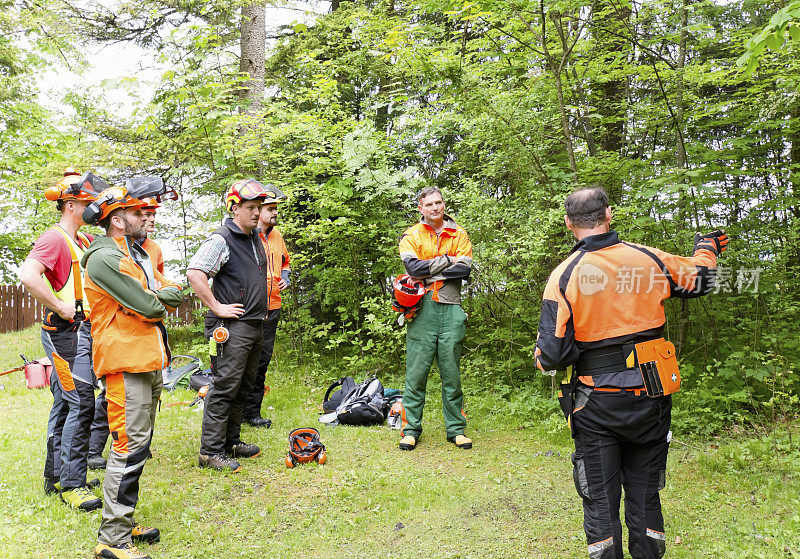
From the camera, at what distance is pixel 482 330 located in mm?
7277

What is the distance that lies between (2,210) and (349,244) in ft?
37.4

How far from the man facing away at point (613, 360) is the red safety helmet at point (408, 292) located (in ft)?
7.74

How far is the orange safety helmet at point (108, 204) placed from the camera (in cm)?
337

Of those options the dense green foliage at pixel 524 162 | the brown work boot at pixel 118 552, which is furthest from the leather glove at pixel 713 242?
the brown work boot at pixel 118 552

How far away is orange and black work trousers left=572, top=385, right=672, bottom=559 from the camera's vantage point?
265cm

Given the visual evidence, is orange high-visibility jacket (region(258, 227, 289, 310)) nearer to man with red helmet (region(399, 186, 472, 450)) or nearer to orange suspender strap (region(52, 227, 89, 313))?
man with red helmet (region(399, 186, 472, 450))

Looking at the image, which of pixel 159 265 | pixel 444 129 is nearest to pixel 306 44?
pixel 444 129

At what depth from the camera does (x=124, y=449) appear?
3.27 m

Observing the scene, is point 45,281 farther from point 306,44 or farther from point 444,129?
point 306,44

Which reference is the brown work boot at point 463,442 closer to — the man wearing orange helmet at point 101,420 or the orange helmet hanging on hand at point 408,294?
the orange helmet hanging on hand at point 408,294

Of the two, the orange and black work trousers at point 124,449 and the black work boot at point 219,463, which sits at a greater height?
the orange and black work trousers at point 124,449

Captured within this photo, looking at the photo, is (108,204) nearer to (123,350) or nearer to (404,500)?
(123,350)

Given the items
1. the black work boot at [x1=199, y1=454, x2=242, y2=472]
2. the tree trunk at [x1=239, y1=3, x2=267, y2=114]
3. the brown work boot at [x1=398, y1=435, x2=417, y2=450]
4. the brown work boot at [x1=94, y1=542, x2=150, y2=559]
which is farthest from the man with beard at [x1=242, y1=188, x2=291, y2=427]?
the tree trunk at [x1=239, y1=3, x2=267, y2=114]

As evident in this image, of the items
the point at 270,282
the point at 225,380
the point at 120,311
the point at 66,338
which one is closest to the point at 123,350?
the point at 120,311
